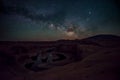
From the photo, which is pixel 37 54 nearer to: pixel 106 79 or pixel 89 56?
pixel 89 56

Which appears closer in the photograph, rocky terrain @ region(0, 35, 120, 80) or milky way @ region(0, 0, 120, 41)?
rocky terrain @ region(0, 35, 120, 80)

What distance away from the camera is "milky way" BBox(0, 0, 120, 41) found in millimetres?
3734

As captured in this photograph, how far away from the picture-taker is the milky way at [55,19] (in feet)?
12.3

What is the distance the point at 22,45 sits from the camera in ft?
12.2

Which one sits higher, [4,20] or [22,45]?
[4,20]

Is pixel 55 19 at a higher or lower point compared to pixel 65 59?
higher

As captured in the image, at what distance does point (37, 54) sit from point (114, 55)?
119cm

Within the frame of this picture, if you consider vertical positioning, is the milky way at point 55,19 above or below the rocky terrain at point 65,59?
above

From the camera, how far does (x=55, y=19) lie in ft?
12.4

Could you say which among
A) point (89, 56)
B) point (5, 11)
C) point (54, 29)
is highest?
point (5, 11)

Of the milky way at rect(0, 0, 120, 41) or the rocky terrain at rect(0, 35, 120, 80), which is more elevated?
the milky way at rect(0, 0, 120, 41)

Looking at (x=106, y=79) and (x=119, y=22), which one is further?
(x=119, y=22)

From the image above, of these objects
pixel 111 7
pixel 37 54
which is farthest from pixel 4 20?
pixel 111 7

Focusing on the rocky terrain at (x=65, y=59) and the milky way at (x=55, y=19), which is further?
the milky way at (x=55, y=19)
